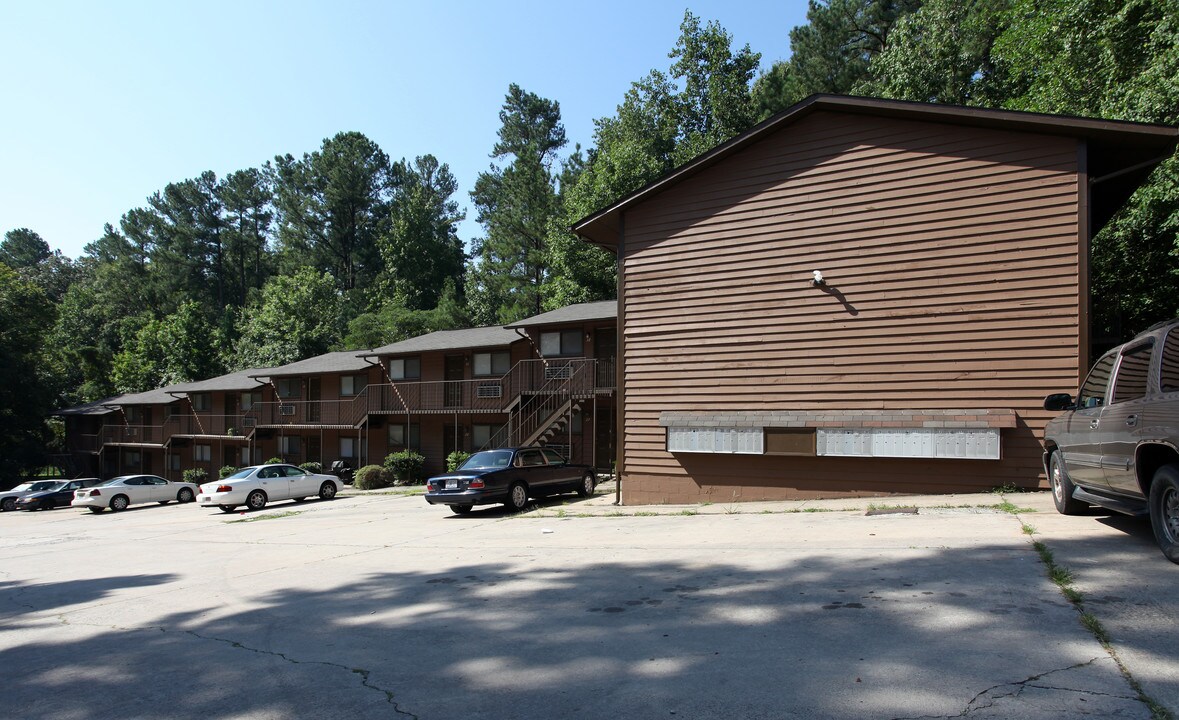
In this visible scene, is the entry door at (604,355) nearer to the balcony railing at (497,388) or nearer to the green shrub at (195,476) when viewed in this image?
the balcony railing at (497,388)

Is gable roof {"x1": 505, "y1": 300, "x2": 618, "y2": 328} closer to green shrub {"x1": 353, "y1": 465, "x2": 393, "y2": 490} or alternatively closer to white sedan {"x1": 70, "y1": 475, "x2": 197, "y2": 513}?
green shrub {"x1": 353, "y1": 465, "x2": 393, "y2": 490}

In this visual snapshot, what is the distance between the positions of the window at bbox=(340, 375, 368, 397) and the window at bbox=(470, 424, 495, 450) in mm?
7437

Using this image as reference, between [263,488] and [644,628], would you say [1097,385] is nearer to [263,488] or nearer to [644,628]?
[644,628]

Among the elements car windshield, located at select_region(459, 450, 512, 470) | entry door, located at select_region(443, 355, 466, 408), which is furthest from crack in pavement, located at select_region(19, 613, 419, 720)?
entry door, located at select_region(443, 355, 466, 408)

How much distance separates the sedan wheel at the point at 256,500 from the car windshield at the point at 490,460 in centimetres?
1042

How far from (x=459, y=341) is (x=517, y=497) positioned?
16516 millimetres

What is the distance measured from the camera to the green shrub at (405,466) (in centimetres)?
3155

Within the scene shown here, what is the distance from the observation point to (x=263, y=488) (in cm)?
2472

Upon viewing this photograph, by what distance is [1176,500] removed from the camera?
653cm

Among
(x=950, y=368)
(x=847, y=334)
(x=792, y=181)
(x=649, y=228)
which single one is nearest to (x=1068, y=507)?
(x=950, y=368)

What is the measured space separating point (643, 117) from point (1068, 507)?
40625 millimetres

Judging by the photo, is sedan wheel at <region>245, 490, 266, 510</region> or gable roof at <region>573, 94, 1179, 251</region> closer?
gable roof at <region>573, 94, 1179, 251</region>

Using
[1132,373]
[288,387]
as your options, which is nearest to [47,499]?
[288,387]

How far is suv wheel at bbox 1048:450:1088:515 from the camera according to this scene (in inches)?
371
